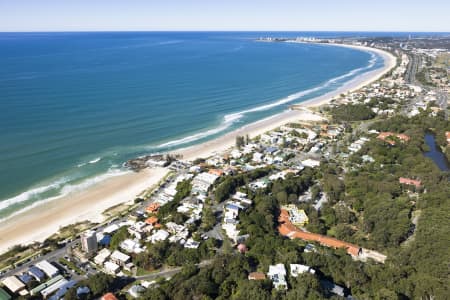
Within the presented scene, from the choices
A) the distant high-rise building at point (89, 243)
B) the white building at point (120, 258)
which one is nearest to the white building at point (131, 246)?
the white building at point (120, 258)

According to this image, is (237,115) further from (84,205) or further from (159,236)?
(159,236)

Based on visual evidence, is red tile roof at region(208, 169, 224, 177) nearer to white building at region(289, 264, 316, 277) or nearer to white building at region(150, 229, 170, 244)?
white building at region(150, 229, 170, 244)

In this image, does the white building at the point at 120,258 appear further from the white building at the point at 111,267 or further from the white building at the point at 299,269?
the white building at the point at 299,269

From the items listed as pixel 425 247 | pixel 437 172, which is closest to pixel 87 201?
pixel 425 247

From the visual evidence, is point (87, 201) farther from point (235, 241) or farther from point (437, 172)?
point (437, 172)

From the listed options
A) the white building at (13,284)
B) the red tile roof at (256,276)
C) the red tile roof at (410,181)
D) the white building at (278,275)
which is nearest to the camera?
the white building at (278,275)

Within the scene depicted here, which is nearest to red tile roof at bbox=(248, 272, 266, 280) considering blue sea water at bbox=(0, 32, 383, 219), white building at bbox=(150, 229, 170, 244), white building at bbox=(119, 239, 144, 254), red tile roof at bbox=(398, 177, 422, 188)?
white building at bbox=(150, 229, 170, 244)
